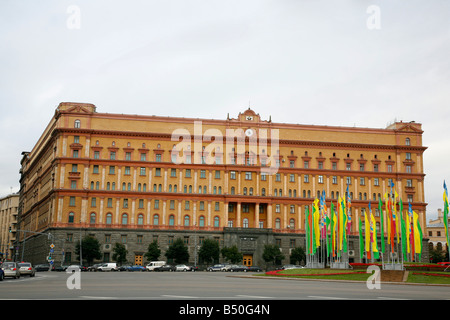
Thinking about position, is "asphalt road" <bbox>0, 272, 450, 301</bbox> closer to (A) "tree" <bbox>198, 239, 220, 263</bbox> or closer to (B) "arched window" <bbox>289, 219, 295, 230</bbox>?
(A) "tree" <bbox>198, 239, 220, 263</bbox>

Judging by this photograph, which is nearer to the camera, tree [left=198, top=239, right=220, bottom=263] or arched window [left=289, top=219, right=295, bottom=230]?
tree [left=198, top=239, right=220, bottom=263]

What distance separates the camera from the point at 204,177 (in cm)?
10419

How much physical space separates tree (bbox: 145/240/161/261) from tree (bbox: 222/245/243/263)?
1181cm

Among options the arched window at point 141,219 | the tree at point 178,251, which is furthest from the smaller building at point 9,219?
the tree at point 178,251

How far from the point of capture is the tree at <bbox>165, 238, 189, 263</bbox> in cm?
9662

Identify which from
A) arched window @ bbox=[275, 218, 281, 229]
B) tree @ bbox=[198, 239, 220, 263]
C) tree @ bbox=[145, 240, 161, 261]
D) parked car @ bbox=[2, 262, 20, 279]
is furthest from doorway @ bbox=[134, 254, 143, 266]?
parked car @ bbox=[2, 262, 20, 279]

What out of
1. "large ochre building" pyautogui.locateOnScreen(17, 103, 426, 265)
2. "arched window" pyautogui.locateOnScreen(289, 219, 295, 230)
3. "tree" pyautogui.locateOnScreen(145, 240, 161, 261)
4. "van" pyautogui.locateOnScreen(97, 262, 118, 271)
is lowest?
"van" pyautogui.locateOnScreen(97, 262, 118, 271)

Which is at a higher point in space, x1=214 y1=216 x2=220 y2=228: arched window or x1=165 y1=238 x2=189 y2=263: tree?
x1=214 y1=216 x2=220 y2=228: arched window

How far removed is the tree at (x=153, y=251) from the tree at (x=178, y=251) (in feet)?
6.57

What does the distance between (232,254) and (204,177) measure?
16.5 m

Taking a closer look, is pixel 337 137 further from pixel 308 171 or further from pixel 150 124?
pixel 150 124

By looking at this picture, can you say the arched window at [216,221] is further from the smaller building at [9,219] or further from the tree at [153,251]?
the smaller building at [9,219]

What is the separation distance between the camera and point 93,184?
100 meters
